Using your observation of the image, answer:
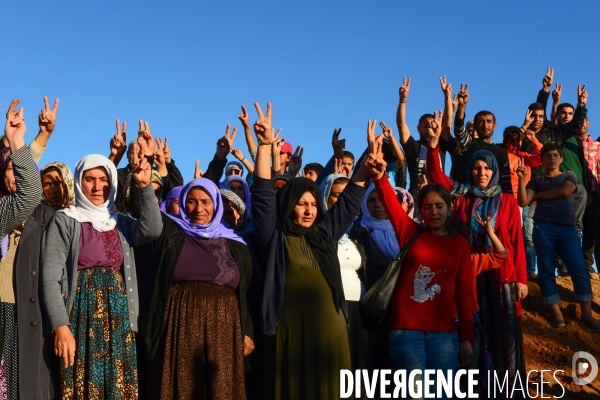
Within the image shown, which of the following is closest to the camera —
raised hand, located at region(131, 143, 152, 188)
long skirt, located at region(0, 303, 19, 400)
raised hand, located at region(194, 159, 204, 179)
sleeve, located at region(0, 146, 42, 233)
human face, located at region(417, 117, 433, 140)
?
sleeve, located at region(0, 146, 42, 233)

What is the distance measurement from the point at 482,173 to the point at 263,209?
85.5 inches

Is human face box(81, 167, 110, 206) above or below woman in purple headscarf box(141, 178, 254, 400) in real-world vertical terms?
above

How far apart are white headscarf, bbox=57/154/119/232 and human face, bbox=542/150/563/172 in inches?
204

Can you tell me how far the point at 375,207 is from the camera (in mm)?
6410

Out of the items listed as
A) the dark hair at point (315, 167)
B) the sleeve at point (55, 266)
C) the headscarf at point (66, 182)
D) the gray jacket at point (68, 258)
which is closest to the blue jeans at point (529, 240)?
the dark hair at point (315, 167)

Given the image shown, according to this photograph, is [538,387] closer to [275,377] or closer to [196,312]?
[275,377]

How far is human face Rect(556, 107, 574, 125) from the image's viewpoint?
10273 mm

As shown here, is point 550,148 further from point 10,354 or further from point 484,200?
point 10,354

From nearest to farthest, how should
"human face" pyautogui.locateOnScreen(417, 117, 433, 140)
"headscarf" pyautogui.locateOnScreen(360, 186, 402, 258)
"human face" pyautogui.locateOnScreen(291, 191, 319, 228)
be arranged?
1. "human face" pyautogui.locateOnScreen(291, 191, 319, 228)
2. "headscarf" pyautogui.locateOnScreen(360, 186, 402, 258)
3. "human face" pyautogui.locateOnScreen(417, 117, 433, 140)

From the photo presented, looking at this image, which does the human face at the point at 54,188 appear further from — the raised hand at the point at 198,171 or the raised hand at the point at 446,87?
the raised hand at the point at 446,87

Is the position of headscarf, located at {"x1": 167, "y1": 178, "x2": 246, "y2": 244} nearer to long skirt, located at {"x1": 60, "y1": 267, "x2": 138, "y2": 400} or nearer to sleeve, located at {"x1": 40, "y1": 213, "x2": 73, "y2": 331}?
long skirt, located at {"x1": 60, "y1": 267, "x2": 138, "y2": 400}

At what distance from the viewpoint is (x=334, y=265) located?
551 cm

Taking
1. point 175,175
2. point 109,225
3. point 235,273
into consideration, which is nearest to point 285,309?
point 235,273

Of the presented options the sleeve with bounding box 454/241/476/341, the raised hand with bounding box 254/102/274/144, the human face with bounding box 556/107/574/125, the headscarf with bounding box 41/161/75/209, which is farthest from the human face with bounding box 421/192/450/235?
the human face with bounding box 556/107/574/125
